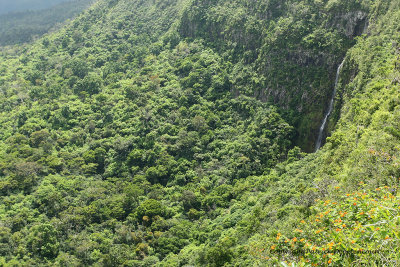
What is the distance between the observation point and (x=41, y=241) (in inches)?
1586

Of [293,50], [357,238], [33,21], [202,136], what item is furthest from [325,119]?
[33,21]

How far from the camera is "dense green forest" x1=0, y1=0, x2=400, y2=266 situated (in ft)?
104

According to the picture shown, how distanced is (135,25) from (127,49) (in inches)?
443

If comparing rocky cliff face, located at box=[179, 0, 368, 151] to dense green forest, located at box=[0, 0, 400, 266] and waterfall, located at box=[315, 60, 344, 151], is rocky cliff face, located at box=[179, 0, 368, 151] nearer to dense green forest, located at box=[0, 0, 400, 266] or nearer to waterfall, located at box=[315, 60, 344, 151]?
dense green forest, located at box=[0, 0, 400, 266]

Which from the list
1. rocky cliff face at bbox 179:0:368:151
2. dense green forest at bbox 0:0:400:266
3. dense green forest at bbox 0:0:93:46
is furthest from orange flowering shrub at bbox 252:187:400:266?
dense green forest at bbox 0:0:93:46

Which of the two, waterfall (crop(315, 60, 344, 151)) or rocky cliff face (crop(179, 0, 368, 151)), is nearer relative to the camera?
waterfall (crop(315, 60, 344, 151))

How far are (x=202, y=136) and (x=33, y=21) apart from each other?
11093 centimetres

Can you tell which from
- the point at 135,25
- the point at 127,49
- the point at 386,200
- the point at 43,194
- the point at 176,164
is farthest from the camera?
the point at 135,25

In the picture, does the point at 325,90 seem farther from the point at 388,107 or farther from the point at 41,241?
the point at 41,241

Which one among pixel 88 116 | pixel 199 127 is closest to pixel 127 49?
pixel 88 116

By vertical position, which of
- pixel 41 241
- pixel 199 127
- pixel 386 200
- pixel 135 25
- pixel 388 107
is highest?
pixel 135 25

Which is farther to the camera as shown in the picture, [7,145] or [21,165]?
[7,145]

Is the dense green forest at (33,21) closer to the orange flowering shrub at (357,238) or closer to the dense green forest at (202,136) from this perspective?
the dense green forest at (202,136)

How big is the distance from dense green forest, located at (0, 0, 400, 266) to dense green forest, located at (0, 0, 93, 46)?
37.6 meters
